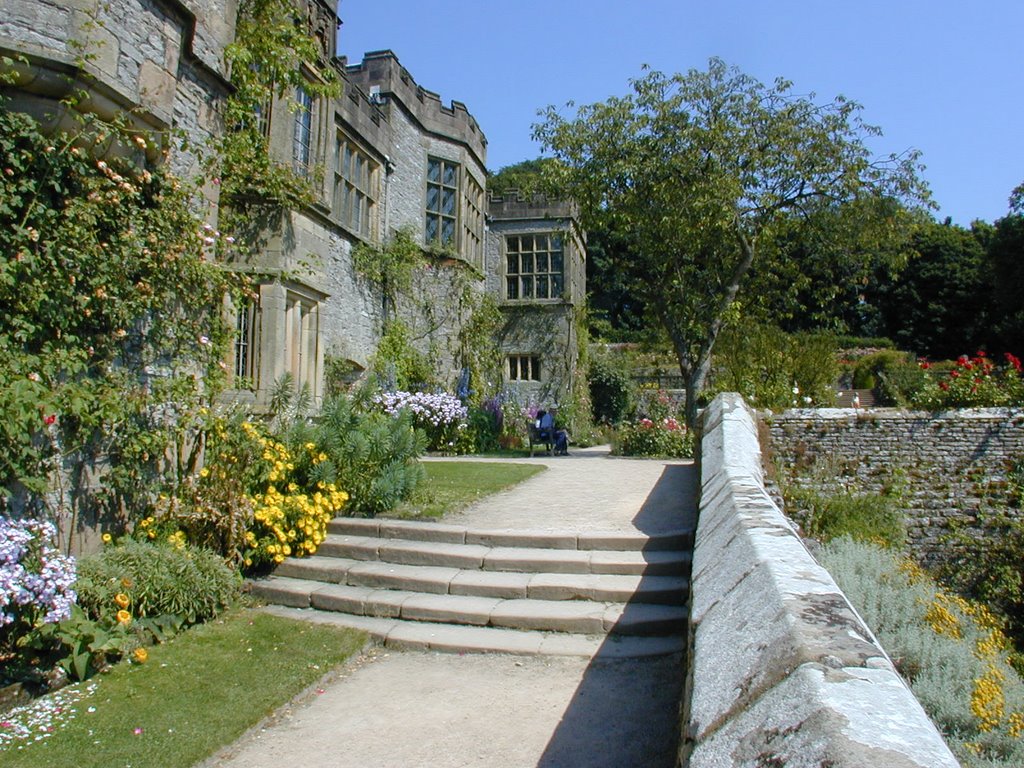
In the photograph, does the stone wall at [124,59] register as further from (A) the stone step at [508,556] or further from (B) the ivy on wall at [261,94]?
(A) the stone step at [508,556]

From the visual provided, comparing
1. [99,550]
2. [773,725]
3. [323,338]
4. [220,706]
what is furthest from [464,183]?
[773,725]

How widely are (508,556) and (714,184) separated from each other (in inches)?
402

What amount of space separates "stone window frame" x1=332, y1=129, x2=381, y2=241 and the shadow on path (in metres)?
10.4

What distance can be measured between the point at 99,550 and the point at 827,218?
14.0 m

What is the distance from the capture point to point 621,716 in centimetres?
392

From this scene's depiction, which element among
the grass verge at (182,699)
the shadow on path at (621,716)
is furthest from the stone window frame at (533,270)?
the grass verge at (182,699)

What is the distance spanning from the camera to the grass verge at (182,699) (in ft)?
11.5

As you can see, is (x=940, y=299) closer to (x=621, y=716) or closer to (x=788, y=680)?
(x=621, y=716)

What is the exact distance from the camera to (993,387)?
40.3 ft

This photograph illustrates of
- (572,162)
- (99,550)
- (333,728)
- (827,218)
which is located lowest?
(333,728)

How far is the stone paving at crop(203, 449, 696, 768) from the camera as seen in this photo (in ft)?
11.6

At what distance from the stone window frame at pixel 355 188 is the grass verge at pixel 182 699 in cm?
962

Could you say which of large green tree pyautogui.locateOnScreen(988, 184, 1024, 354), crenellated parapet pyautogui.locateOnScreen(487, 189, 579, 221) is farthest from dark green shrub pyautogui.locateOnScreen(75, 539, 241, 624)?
large green tree pyautogui.locateOnScreen(988, 184, 1024, 354)

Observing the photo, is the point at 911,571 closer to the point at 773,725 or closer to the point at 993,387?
the point at 993,387
